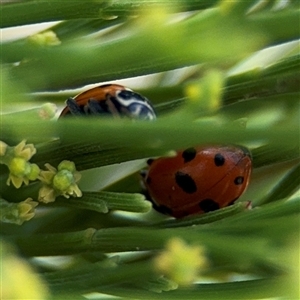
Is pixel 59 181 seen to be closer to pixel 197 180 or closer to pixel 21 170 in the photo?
pixel 21 170

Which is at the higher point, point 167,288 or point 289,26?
point 289,26

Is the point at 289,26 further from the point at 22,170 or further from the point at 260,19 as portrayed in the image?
the point at 22,170

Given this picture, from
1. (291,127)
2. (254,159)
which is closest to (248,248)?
(291,127)

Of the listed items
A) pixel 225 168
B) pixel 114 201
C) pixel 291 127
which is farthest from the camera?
pixel 225 168

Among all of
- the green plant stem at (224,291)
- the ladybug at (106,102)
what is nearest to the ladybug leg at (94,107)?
the ladybug at (106,102)

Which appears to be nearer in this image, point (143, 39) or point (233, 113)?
point (143, 39)

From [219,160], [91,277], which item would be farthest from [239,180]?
[91,277]

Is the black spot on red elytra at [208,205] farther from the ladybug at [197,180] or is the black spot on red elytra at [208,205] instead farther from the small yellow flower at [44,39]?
the small yellow flower at [44,39]
